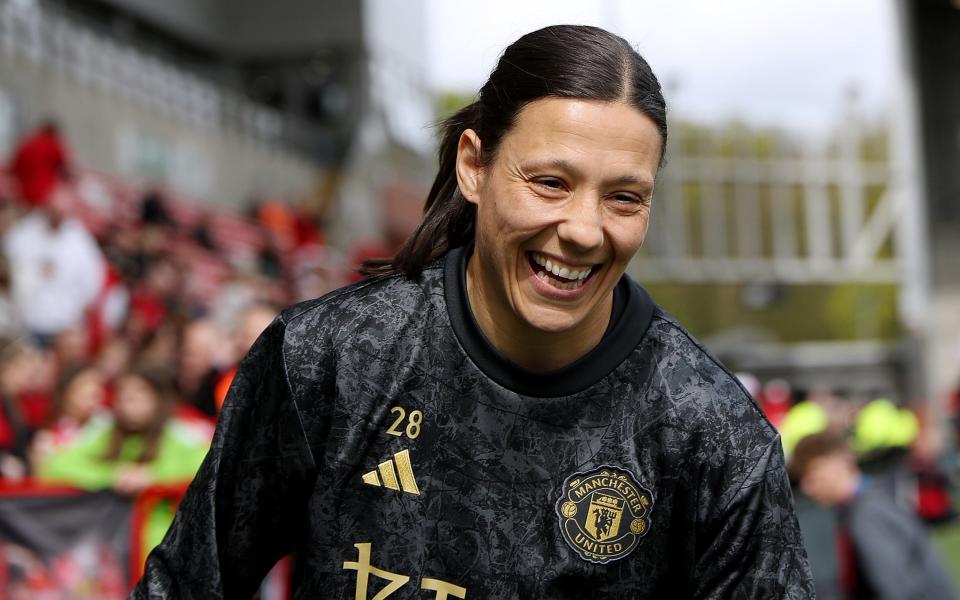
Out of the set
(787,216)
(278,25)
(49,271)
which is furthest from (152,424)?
(787,216)

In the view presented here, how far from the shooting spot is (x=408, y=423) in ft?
8.40

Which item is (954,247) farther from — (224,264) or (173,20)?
(224,264)

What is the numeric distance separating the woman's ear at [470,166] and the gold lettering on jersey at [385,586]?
69 centimetres

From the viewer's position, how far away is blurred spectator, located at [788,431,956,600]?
5.79 m

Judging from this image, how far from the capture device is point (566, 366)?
254cm

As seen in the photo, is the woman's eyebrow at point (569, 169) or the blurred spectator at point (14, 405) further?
the blurred spectator at point (14, 405)

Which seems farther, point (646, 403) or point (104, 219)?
point (104, 219)

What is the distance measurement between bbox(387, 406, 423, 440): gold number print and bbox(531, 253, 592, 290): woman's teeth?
0.35 meters

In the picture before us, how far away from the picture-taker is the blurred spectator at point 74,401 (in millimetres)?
7225

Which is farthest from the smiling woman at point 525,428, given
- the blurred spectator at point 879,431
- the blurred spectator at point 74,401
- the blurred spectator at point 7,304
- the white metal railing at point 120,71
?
→ the white metal railing at point 120,71

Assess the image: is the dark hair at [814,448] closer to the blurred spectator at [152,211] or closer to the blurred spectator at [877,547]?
the blurred spectator at [877,547]

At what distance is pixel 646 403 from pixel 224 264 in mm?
13979

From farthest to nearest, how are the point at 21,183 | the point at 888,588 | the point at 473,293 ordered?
the point at 21,183, the point at 888,588, the point at 473,293

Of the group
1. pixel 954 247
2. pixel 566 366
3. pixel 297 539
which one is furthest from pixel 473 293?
pixel 954 247
